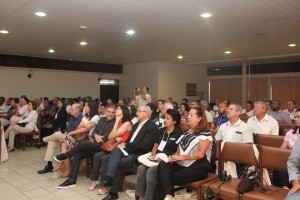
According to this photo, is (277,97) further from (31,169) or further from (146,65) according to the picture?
(31,169)

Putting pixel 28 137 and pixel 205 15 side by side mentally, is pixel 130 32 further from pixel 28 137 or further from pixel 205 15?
pixel 28 137

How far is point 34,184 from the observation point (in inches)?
175

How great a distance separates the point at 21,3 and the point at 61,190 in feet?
9.95

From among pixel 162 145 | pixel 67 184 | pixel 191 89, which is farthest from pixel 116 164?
pixel 191 89

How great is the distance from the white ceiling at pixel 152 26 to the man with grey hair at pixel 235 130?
1846 millimetres

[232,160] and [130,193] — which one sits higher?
[232,160]

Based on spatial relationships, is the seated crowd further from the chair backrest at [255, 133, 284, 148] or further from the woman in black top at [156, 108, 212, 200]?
the chair backrest at [255, 133, 284, 148]

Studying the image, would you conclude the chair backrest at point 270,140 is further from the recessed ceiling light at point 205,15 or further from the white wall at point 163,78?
the white wall at point 163,78

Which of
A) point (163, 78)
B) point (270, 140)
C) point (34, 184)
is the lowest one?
point (34, 184)

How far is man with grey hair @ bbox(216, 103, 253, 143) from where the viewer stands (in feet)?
11.9

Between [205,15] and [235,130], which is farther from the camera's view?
[205,15]

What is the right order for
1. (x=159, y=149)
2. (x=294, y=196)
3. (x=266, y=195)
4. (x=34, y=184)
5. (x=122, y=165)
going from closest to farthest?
(x=294, y=196)
(x=266, y=195)
(x=159, y=149)
(x=122, y=165)
(x=34, y=184)

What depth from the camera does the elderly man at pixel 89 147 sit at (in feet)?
14.2

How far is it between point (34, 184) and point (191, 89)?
33.4ft
